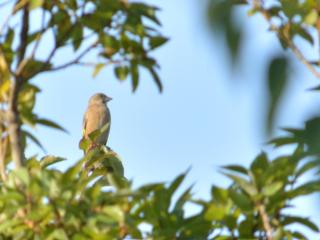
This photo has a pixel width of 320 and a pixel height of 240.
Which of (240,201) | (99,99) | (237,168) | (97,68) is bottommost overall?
(240,201)

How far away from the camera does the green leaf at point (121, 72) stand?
3119mm

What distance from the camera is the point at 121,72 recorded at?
3.13 m

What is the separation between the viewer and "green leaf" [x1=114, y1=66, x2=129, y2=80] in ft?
10.2

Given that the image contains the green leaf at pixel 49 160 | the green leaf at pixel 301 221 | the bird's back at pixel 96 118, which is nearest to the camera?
the green leaf at pixel 301 221

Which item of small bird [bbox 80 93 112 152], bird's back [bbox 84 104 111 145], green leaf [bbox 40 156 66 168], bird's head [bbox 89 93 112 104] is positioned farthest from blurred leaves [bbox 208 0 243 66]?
bird's head [bbox 89 93 112 104]

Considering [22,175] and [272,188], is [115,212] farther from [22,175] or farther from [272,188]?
[272,188]

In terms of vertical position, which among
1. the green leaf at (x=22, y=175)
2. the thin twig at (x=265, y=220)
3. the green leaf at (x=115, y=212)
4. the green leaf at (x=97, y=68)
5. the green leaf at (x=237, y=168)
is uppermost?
the green leaf at (x=97, y=68)

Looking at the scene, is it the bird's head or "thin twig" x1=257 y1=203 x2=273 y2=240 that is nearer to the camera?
"thin twig" x1=257 y1=203 x2=273 y2=240

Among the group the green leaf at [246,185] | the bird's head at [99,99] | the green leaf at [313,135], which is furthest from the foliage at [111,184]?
the bird's head at [99,99]

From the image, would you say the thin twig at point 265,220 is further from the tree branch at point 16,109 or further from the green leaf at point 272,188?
the tree branch at point 16,109

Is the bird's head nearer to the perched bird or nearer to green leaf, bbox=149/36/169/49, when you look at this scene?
the perched bird

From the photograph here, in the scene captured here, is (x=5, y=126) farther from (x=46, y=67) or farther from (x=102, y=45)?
(x=102, y=45)

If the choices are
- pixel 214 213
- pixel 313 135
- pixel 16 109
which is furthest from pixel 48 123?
pixel 313 135

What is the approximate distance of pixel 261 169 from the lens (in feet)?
9.71
